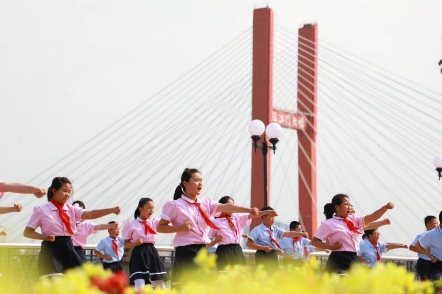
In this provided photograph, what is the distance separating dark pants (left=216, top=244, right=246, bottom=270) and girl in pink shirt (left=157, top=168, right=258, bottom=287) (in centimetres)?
121

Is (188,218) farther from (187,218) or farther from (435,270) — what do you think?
(435,270)

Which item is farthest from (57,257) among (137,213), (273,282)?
(273,282)

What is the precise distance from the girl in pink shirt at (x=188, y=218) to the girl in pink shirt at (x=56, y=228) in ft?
1.35

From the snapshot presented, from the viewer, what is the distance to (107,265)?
31.5 feet

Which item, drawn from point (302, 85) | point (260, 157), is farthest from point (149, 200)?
point (302, 85)

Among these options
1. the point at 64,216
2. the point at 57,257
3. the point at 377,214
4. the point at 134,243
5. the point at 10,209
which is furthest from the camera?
the point at 134,243

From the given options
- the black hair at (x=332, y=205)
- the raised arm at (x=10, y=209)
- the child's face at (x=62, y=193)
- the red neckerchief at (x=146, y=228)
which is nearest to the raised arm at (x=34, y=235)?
the child's face at (x=62, y=193)

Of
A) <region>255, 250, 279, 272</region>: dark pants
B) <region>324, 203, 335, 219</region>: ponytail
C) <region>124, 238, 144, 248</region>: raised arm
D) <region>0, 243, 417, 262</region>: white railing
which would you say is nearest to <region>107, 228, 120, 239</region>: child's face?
<region>0, 243, 417, 262</region>: white railing

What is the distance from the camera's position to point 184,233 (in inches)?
246

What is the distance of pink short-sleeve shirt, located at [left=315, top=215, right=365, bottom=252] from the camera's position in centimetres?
723

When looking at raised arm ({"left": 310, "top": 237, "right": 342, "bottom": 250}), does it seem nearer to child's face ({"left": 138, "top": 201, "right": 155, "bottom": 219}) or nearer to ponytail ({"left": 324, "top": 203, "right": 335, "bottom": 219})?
ponytail ({"left": 324, "top": 203, "right": 335, "bottom": 219})

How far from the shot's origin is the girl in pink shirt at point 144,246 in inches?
313

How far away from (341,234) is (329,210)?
0.30 meters

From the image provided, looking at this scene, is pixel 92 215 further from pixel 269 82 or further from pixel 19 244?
pixel 269 82
